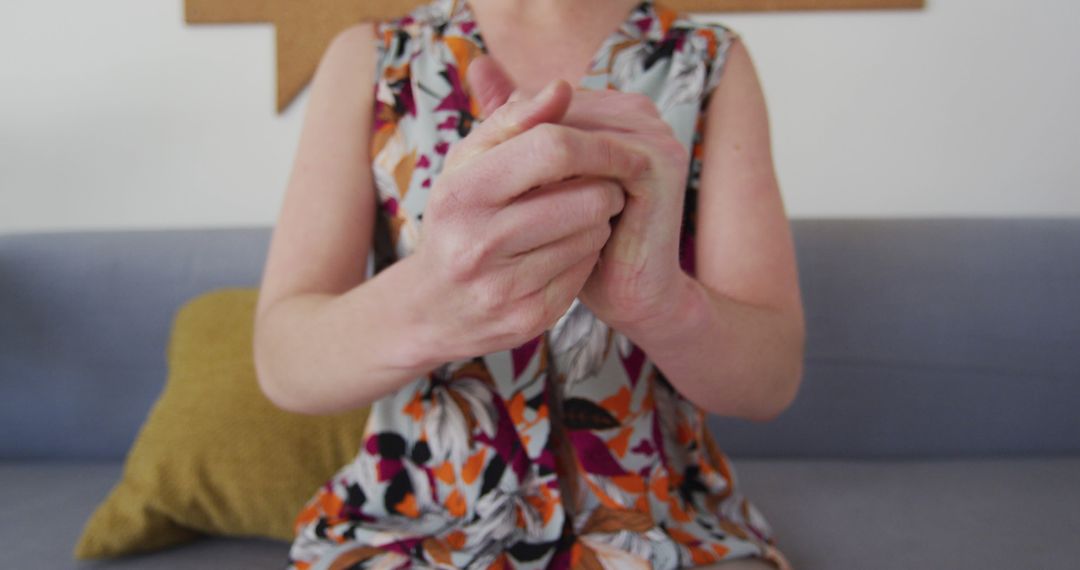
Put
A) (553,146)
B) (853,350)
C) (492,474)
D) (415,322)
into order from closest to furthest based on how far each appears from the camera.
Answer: (553,146) < (415,322) < (492,474) < (853,350)

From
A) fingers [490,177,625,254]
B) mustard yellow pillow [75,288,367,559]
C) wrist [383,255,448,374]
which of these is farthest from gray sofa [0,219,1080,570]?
fingers [490,177,625,254]

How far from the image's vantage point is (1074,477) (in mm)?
1263

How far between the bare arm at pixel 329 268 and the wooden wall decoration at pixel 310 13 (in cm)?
94

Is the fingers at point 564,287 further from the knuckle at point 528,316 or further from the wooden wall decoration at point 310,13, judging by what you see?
the wooden wall decoration at point 310,13

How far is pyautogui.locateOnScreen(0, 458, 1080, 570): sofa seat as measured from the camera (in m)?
1.01

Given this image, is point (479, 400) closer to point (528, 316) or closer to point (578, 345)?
point (578, 345)

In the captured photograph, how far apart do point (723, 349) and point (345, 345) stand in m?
0.27

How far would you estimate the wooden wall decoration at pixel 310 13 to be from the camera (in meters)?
1.69

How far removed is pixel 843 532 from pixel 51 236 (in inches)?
48.7

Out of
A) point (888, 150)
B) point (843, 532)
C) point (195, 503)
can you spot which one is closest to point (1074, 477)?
point (843, 532)

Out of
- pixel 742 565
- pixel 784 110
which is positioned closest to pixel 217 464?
pixel 742 565

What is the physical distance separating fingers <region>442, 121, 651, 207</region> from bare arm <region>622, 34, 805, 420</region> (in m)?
0.22

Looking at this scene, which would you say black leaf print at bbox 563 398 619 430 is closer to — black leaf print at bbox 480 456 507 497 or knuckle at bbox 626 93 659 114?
black leaf print at bbox 480 456 507 497

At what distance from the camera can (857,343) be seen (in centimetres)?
134
